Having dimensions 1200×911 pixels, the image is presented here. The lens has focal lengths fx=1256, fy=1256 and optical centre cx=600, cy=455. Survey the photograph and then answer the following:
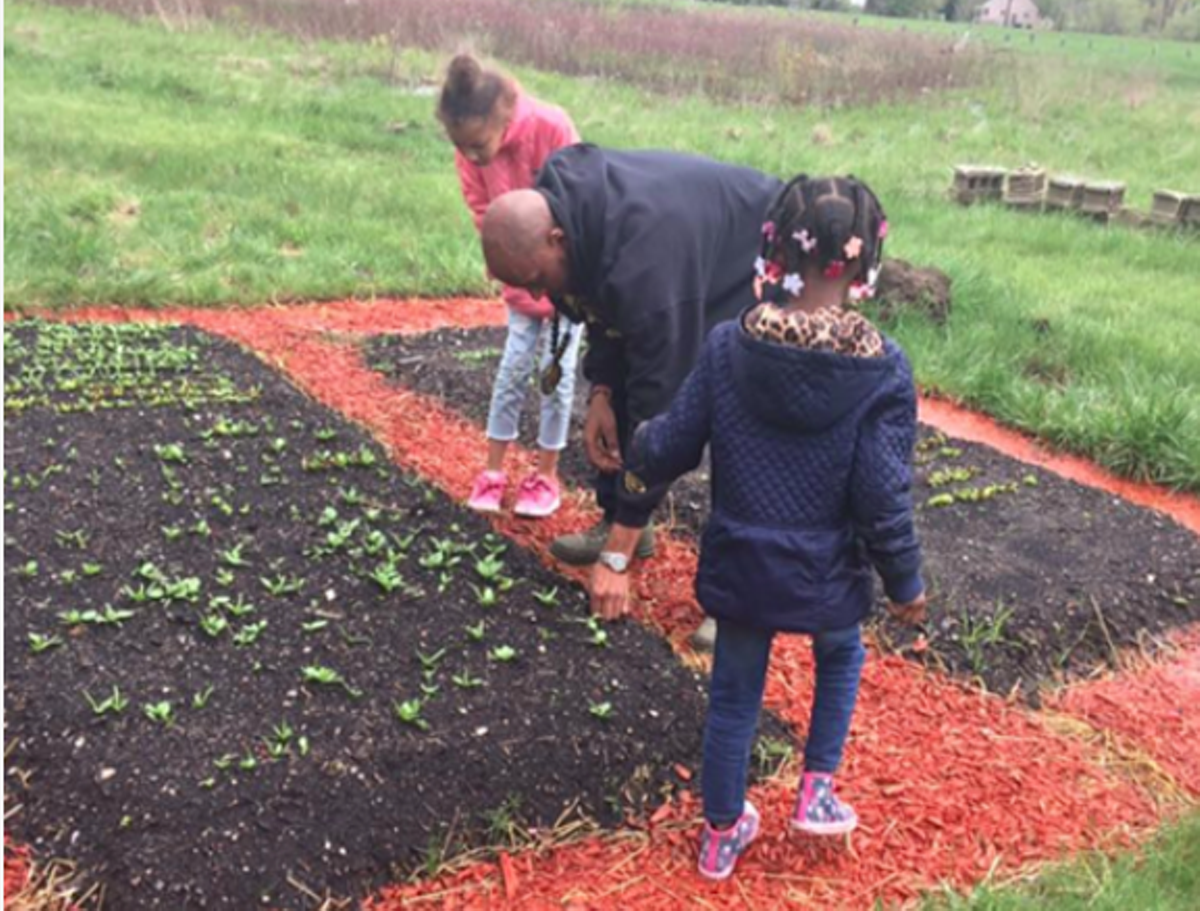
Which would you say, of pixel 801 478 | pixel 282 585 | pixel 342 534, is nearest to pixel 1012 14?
pixel 342 534

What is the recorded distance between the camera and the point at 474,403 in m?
5.61

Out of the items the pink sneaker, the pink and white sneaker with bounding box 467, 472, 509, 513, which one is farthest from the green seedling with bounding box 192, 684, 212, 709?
the pink sneaker

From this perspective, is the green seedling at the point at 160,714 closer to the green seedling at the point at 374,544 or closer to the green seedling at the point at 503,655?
the green seedling at the point at 503,655

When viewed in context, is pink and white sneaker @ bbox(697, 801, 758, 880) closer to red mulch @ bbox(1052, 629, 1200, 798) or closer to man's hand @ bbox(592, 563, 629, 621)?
man's hand @ bbox(592, 563, 629, 621)

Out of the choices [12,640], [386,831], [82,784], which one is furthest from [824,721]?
[12,640]

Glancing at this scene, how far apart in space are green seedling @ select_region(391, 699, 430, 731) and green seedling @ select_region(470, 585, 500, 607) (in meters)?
0.56

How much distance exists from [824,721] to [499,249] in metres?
1.31

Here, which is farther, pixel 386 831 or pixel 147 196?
pixel 147 196

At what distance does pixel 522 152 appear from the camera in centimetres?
389

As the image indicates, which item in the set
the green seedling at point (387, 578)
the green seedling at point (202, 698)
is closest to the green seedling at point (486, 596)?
the green seedling at point (387, 578)

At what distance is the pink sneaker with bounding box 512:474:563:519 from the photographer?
4391mm

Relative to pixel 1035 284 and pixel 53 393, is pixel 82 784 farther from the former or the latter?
pixel 1035 284

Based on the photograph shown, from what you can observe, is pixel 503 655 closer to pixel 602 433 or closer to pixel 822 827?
pixel 602 433

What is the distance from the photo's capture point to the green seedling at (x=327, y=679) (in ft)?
10.2
